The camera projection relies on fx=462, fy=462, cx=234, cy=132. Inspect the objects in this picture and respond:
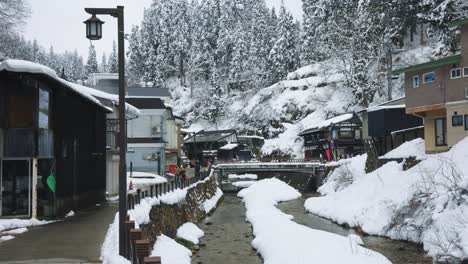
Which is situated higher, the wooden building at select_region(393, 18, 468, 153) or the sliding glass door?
the wooden building at select_region(393, 18, 468, 153)

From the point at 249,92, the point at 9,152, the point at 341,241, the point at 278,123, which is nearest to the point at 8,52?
the point at 9,152

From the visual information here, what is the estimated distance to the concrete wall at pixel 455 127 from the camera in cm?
2951

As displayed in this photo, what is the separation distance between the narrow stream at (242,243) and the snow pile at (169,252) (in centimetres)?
78

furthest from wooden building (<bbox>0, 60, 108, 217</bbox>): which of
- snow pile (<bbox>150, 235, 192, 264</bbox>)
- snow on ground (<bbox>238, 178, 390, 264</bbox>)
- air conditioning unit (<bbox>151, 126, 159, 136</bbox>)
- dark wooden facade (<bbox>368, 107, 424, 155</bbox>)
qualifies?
dark wooden facade (<bbox>368, 107, 424, 155</bbox>)

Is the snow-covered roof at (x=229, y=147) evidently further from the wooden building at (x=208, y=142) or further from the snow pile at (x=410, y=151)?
the snow pile at (x=410, y=151)

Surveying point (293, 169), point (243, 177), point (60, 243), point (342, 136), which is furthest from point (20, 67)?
point (243, 177)

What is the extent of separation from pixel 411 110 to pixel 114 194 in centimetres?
2221

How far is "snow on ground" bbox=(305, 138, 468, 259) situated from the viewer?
61.1 ft

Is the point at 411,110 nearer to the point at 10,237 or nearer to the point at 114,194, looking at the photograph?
the point at 114,194

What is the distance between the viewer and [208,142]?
79.3m

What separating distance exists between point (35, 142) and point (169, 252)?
21.3 feet

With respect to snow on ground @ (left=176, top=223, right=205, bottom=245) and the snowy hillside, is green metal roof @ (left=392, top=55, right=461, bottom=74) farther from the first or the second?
the snowy hillside

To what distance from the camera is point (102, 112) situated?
26688 millimetres

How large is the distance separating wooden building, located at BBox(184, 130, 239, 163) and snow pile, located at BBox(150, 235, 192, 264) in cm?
5768
